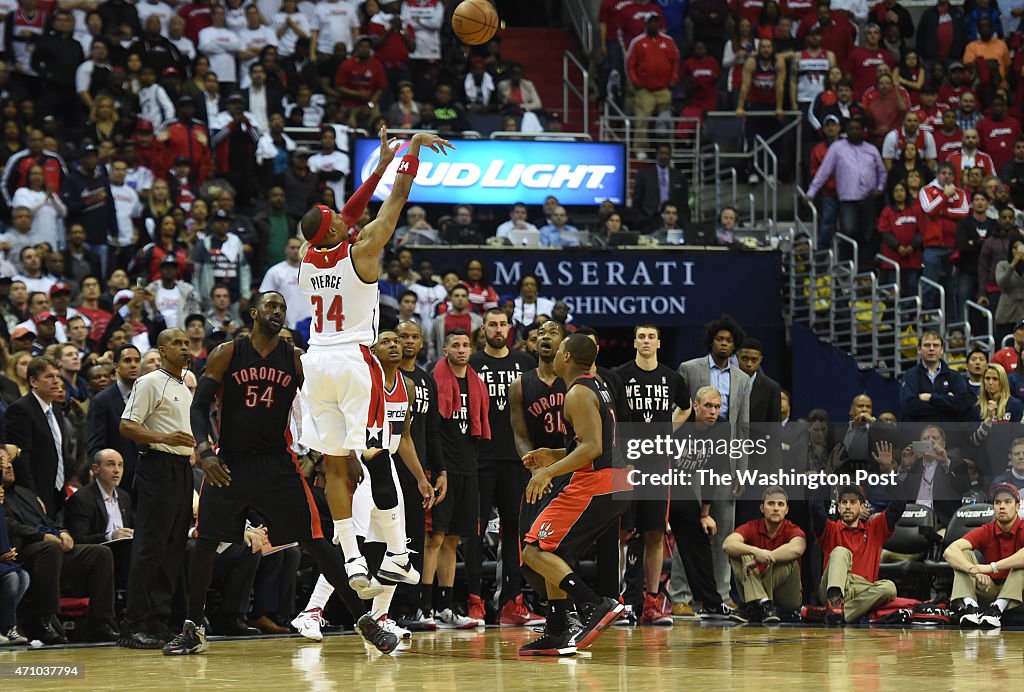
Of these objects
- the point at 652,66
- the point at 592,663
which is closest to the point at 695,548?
the point at 592,663

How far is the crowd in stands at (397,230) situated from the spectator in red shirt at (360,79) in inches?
1.7

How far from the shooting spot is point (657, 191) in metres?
22.2

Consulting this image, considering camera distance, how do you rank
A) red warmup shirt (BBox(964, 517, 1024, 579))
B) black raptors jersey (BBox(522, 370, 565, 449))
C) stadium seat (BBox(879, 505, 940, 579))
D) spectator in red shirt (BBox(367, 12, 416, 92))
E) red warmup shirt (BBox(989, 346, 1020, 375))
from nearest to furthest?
black raptors jersey (BBox(522, 370, 565, 449)) < red warmup shirt (BBox(964, 517, 1024, 579)) < stadium seat (BBox(879, 505, 940, 579)) < red warmup shirt (BBox(989, 346, 1020, 375)) < spectator in red shirt (BBox(367, 12, 416, 92))

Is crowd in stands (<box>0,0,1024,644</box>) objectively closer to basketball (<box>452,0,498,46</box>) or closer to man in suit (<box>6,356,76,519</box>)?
man in suit (<box>6,356,76,519</box>)

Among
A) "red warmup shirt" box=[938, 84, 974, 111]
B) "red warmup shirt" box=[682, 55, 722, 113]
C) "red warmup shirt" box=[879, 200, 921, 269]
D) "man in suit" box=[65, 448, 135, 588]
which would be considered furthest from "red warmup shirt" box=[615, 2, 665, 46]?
"man in suit" box=[65, 448, 135, 588]

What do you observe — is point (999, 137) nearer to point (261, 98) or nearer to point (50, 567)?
point (261, 98)

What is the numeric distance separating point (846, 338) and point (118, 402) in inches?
474

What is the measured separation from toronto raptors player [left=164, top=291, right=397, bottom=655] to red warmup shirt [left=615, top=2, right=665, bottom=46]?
15965 mm

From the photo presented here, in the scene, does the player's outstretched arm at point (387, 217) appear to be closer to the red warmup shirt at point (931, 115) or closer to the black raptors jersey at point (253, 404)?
the black raptors jersey at point (253, 404)

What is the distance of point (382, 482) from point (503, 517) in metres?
2.42

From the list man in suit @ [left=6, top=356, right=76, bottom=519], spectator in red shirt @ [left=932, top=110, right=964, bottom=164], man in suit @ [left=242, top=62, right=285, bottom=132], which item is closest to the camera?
man in suit @ [left=6, top=356, right=76, bottom=519]

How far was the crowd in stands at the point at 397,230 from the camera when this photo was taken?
12344mm

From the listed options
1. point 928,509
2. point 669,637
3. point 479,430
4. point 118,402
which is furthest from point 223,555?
point 928,509

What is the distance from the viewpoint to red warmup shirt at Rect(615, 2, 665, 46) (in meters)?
25.1
